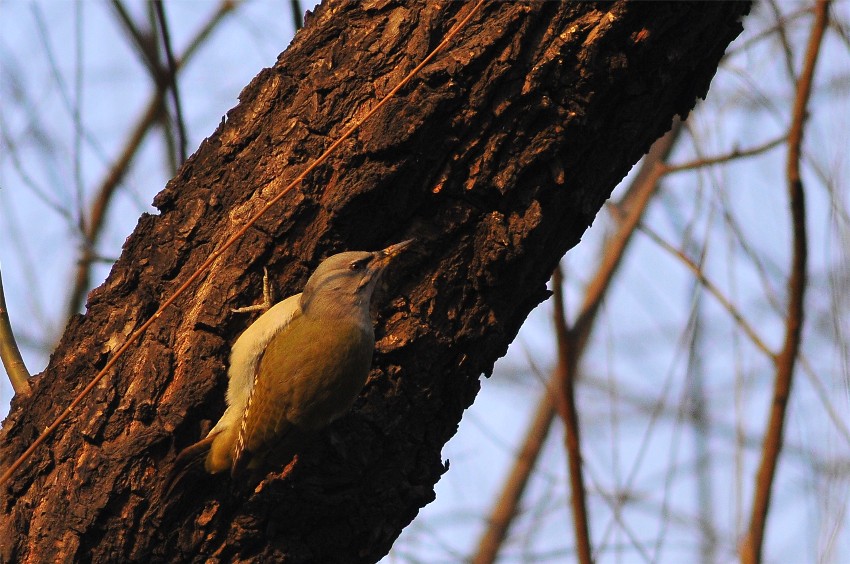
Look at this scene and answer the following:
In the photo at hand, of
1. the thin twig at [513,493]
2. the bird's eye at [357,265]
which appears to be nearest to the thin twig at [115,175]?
the bird's eye at [357,265]

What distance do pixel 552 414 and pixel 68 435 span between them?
11.4ft

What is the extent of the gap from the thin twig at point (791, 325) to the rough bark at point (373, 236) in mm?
698

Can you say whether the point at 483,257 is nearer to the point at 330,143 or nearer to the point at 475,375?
the point at 475,375

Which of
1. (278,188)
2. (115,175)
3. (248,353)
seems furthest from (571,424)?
(115,175)

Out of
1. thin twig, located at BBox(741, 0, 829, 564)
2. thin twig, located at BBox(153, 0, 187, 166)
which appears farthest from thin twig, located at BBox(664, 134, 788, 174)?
thin twig, located at BBox(153, 0, 187, 166)

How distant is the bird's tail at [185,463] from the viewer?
2838 millimetres

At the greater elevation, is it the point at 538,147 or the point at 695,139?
the point at 695,139

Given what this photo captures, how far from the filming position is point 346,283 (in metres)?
3.31

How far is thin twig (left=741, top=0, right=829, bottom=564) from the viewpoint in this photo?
11.2ft

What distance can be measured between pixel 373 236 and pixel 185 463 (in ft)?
3.26

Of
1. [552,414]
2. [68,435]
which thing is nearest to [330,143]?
[68,435]

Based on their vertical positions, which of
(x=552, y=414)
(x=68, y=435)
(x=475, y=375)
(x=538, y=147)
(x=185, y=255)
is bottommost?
(x=68, y=435)

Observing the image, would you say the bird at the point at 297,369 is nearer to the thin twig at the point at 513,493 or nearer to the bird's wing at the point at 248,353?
the bird's wing at the point at 248,353

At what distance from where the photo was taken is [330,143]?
3039 mm
